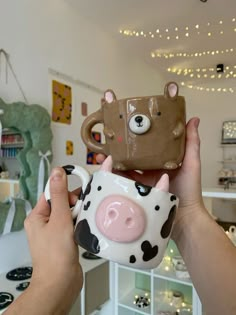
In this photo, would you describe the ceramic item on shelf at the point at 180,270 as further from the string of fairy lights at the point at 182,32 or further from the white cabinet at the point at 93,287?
the string of fairy lights at the point at 182,32

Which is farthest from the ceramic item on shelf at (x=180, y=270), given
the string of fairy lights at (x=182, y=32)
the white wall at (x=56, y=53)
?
the string of fairy lights at (x=182, y=32)

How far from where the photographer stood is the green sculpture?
1466 millimetres

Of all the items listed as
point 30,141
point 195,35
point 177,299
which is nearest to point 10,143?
point 30,141

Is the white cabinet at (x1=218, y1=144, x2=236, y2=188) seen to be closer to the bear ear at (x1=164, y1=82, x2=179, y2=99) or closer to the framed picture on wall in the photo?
the framed picture on wall

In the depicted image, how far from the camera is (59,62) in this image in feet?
6.11

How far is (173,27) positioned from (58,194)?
87.5 inches

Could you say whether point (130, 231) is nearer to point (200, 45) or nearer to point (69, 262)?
point (69, 262)

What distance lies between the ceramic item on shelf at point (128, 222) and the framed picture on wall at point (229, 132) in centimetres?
372

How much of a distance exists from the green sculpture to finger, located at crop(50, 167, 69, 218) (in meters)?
1.05

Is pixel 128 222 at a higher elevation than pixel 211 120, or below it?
below

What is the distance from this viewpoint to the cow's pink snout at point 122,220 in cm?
40

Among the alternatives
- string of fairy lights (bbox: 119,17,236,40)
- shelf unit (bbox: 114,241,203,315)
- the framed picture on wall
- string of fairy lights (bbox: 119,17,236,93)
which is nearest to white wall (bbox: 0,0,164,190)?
string of fairy lights (bbox: 119,17,236,40)

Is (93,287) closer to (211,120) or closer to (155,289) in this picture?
(155,289)

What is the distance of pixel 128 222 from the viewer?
0.40m
